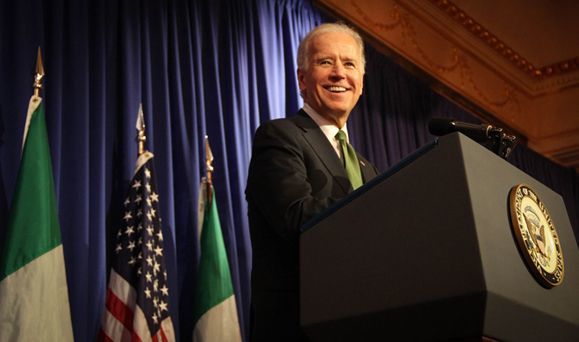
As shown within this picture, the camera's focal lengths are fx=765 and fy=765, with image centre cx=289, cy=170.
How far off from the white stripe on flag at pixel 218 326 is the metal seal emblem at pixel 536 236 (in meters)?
2.05

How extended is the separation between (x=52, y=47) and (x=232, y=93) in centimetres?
Answer: 111

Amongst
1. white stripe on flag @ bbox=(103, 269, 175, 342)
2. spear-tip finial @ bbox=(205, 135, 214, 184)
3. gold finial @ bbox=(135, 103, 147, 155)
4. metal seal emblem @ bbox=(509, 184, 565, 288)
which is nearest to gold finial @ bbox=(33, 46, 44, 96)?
gold finial @ bbox=(135, 103, 147, 155)

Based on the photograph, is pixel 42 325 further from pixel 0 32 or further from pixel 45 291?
pixel 0 32

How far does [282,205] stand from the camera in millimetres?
1734

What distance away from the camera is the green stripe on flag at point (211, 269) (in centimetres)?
349

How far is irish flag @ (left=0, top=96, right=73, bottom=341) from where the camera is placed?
8.75ft

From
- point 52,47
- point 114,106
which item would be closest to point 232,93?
point 114,106

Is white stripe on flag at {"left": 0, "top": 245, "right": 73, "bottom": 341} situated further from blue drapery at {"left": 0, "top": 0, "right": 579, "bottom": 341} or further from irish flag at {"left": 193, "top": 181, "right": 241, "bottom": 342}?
irish flag at {"left": 193, "top": 181, "right": 241, "bottom": 342}

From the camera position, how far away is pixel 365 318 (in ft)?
4.66

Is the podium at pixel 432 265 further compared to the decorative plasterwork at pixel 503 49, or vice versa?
the decorative plasterwork at pixel 503 49

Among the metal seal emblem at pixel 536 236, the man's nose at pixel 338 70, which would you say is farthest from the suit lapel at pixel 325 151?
the metal seal emblem at pixel 536 236

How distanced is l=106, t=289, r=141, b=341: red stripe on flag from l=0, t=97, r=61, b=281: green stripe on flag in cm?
36

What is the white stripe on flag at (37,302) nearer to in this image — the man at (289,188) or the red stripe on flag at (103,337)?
the red stripe on flag at (103,337)

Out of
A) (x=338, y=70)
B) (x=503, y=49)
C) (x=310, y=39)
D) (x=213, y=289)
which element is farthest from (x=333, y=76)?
(x=503, y=49)
